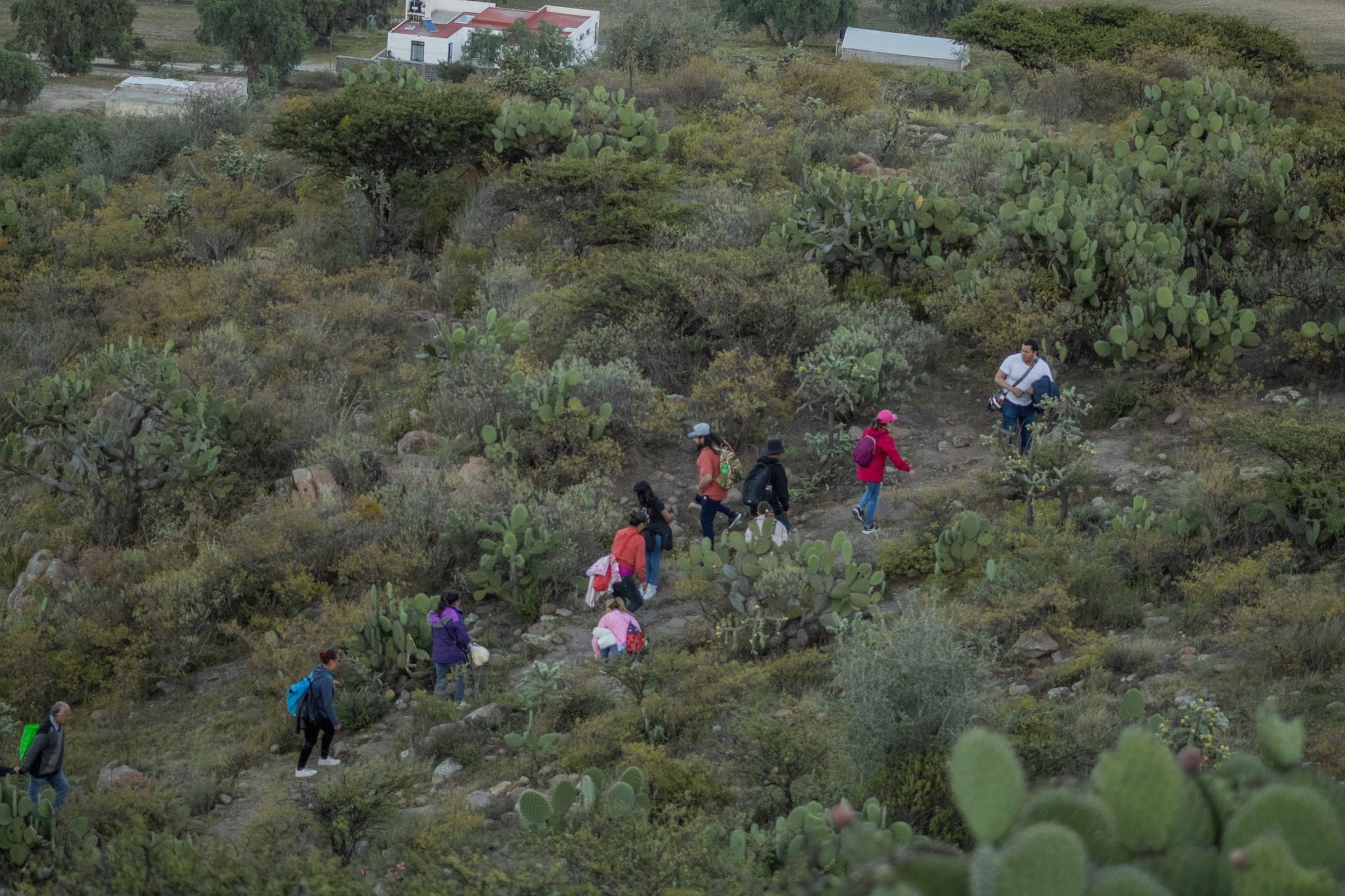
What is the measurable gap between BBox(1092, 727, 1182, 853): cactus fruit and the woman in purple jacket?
6193 millimetres

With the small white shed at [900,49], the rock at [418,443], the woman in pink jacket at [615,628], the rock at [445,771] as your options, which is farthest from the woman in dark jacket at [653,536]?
the small white shed at [900,49]

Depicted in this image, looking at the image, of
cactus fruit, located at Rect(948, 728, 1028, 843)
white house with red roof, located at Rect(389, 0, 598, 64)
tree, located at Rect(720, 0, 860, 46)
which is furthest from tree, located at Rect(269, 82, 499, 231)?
tree, located at Rect(720, 0, 860, 46)

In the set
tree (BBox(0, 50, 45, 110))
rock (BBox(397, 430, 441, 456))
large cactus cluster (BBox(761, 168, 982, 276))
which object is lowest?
tree (BBox(0, 50, 45, 110))

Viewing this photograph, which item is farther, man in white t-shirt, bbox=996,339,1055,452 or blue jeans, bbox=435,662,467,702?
man in white t-shirt, bbox=996,339,1055,452

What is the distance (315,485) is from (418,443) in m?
1.29

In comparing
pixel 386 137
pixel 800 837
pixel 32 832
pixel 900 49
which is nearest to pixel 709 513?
pixel 800 837

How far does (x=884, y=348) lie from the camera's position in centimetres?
1316

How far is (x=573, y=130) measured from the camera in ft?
61.0

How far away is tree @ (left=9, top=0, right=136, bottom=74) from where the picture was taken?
171 ft

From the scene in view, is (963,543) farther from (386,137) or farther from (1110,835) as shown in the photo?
(386,137)

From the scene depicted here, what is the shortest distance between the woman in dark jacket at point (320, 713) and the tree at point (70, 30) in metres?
52.3

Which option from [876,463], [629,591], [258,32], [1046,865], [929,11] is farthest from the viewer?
[929,11]

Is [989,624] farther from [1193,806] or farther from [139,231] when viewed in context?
[139,231]

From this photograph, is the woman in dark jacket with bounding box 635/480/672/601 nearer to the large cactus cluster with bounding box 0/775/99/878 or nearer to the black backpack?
the black backpack
